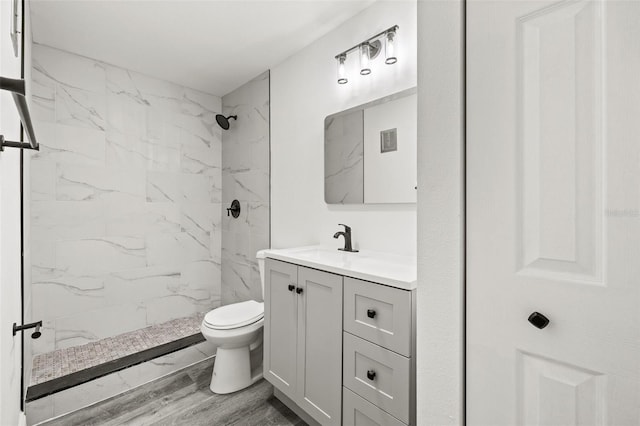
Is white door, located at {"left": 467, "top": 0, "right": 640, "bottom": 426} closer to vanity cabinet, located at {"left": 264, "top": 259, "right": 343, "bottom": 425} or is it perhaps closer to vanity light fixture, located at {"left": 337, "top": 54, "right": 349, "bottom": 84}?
vanity cabinet, located at {"left": 264, "top": 259, "right": 343, "bottom": 425}

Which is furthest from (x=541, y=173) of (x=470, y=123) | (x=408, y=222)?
(x=408, y=222)

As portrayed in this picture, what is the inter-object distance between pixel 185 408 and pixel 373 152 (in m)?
2.05

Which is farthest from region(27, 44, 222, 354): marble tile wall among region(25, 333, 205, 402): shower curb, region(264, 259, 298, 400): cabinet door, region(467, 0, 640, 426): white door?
region(467, 0, 640, 426): white door

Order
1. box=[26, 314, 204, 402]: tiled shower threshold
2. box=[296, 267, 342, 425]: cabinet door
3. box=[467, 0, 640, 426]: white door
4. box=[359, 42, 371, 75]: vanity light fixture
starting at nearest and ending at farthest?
box=[467, 0, 640, 426]: white door, box=[296, 267, 342, 425]: cabinet door, box=[359, 42, 371, 75]: vanity light fixture, box=[26, 314, 204, 402]: tiled shower threshold

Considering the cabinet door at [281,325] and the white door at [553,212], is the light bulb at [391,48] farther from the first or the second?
the cabinet door at [281,325]

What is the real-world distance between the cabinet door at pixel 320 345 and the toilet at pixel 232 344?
0.57 metres

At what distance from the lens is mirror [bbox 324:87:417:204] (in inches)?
70.2

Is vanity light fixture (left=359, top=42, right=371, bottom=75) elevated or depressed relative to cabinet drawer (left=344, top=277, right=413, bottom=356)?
elevated

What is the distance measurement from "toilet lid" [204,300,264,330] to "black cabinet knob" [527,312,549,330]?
1833 millimetres

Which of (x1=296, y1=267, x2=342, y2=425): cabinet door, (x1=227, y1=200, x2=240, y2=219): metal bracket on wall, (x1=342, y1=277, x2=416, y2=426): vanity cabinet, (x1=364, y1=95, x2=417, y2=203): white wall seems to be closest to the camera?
(x1=342, y1=277, x2=416, y2=426): vanity cabinet

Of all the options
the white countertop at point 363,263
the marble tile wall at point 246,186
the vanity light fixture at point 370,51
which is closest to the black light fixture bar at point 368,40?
the vanity light fixture at point 370,51

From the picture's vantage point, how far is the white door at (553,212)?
67 centimetres

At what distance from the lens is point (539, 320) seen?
759 millimetres

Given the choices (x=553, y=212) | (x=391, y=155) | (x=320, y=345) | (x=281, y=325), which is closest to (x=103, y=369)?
(x=281, y=325)
